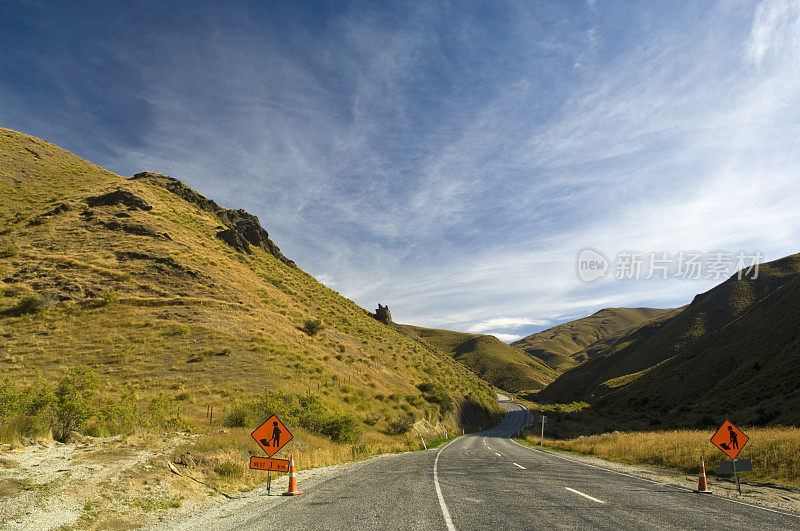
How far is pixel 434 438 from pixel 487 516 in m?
31.8

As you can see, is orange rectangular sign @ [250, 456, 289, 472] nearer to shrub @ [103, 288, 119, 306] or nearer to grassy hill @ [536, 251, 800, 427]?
shrub @ [103, 288, 119, 306]

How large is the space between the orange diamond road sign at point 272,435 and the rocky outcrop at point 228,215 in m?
54.1

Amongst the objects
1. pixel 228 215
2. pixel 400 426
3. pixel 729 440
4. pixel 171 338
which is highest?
pixel 228 215

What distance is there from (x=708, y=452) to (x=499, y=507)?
13965 mm

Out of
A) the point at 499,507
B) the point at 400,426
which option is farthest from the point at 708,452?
the point at 400,426

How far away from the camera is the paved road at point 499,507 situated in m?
6.68

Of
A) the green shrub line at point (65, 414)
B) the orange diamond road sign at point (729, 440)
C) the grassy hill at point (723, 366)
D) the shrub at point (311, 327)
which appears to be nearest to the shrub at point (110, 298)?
the shrub at point (311, 327)

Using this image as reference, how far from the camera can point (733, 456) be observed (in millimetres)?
10953

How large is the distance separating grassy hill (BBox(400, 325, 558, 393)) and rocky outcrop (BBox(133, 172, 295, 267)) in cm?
6159

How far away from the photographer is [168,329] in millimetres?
27609

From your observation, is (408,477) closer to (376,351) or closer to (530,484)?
(530,484)

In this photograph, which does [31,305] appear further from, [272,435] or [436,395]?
Result: [436,395]

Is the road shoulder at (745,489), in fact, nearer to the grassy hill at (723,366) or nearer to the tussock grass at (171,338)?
the tussock grass at (171,338)

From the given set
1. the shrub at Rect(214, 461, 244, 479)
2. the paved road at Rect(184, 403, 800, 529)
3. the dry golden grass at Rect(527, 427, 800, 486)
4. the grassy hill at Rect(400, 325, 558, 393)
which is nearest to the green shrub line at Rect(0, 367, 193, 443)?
the shrub at Rect(214, 461, 244, 479)
